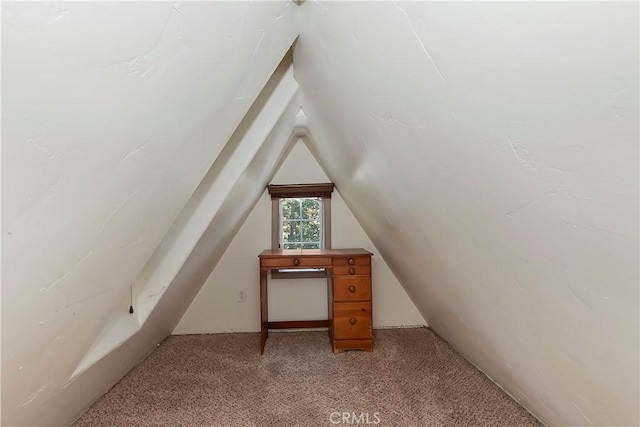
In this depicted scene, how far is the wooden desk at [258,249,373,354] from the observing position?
91.2 inches

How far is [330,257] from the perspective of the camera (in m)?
2.36

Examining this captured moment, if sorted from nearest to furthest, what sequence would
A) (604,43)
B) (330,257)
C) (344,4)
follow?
(604,43), (344,4), (330,257)

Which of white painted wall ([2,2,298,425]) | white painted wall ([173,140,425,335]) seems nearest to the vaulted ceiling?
white painted wall ([2,2,298,425])

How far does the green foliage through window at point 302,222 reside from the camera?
9.80 ft

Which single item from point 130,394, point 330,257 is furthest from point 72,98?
point 330,257

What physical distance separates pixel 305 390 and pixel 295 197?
158 centimetres

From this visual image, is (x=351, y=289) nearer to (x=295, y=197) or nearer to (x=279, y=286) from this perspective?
(x=279, y=286)

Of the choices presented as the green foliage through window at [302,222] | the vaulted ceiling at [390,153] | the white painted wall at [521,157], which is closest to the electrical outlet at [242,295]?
the green foliage through window at [302,222]

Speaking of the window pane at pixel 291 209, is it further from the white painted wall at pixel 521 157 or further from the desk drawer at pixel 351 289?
the white painted wall at pixel 521 157

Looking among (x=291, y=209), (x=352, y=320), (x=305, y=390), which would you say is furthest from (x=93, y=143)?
(x=291, y=209)

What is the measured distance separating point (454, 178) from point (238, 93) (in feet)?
2.59

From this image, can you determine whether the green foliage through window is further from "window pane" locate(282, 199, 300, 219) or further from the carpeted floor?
the carpeted floor

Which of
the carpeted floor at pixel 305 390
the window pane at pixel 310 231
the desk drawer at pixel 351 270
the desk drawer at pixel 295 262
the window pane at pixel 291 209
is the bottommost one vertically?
the carpeted floor at pixel 305 390

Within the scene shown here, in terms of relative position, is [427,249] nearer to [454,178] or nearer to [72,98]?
[454,178]
